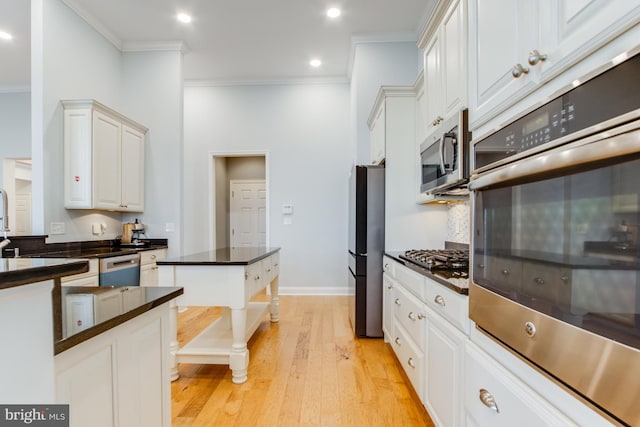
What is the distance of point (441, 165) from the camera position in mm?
1735

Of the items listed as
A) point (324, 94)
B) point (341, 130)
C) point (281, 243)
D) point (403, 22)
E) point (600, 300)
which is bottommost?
point (281, 243)

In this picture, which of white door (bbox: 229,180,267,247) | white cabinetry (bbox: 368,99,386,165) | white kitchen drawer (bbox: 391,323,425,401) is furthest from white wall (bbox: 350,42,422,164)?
white door (bbox: 229,180,267,247)

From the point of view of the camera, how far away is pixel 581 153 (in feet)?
1.91

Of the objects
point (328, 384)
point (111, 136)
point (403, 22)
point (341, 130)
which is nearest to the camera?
point (328, 384)

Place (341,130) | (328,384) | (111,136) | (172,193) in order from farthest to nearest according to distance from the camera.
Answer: (341,130), (172,193), (111,136), (328,384)

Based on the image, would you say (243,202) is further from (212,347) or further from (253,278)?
(212,347)

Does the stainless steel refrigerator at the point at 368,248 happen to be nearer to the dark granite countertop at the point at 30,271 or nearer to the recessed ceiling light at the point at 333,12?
the recessed ceiling light at the point at 333,12

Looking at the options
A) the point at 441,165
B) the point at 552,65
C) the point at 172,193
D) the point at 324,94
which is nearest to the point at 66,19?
the point at 172,193

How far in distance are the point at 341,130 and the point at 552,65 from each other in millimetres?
3978

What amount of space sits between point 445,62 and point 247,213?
Answer: 15.9ft

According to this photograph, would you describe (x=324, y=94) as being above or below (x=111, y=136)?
above

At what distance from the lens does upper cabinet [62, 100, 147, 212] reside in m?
2.92

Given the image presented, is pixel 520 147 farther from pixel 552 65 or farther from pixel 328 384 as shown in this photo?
pixel 328 384

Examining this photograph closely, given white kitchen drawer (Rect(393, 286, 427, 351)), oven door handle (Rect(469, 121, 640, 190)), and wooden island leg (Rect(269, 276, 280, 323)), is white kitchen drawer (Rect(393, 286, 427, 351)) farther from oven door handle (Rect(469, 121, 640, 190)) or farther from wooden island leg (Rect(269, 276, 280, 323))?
wooden island leg (Rect(269, 276, 280, 323))
